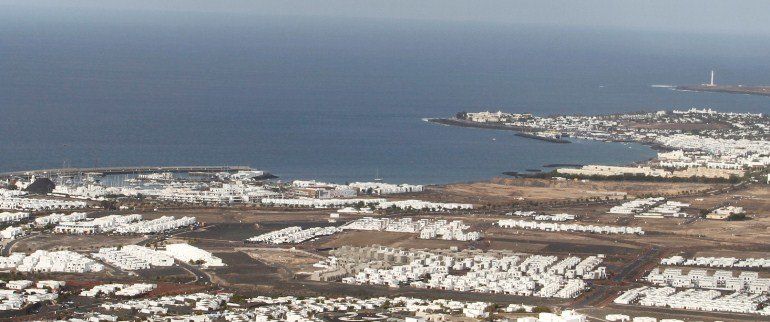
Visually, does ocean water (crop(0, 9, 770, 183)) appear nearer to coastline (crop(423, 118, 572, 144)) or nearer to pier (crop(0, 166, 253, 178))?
coastline (crop(423, 118, 572, 144))

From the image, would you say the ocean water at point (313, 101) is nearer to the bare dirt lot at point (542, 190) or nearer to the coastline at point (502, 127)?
the coastline at point (502, 127)

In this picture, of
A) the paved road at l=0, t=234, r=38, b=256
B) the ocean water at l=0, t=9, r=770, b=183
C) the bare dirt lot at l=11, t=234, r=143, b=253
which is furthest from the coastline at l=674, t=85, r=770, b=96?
the paved road at l=0, t=234, r=38, b=256

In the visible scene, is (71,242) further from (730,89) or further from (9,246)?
(730,89)

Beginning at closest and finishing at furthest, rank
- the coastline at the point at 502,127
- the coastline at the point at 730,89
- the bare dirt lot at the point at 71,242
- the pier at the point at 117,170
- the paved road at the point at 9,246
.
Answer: the paved road at the point at 9,246 → the bare dirt lot at the point at 71,242 → the pier at the point at 117,170 → the coastline at the point at 502,127 → the coastline at the point at 730,89

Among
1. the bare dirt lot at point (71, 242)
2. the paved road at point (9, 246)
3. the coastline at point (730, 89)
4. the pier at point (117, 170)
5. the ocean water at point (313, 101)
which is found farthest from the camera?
the coastline at point (730, 89)

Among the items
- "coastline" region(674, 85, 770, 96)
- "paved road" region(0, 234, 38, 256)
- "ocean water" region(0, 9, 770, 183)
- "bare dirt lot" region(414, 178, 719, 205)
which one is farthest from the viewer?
"coastline" region(674, 85, 770, 96)

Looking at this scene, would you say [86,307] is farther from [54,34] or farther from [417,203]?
[54,34]

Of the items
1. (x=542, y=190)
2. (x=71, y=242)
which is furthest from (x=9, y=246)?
(x=542, y=190)

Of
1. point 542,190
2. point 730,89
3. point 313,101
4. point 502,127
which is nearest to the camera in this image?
point 542,190

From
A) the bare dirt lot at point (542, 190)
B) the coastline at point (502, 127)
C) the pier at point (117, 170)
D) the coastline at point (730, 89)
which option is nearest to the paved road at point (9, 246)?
the pier at point (117, 170)
